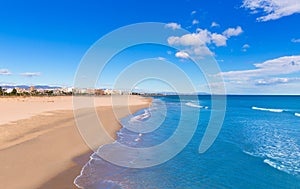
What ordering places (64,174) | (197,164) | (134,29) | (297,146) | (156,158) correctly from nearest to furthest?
(64,174), (197,164), (156,158), (134,29), (297,146)

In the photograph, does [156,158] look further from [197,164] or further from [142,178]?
[142,178]

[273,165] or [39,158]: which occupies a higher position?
[39,158]

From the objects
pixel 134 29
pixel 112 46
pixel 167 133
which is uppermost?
pixel 134 29

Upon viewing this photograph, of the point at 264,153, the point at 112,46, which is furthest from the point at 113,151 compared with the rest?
the point at 264,153

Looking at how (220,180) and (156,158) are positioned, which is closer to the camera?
(220,180)

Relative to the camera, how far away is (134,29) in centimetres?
1434

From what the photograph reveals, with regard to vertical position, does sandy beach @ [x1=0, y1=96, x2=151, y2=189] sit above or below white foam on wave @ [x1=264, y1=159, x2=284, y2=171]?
above

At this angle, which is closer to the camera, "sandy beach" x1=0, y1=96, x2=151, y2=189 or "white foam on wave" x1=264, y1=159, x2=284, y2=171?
"sandy beach" x1=0, y1=96, x2=151, y2=189

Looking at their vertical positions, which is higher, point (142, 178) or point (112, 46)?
point (112, 46)

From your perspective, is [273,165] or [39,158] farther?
[273,165]

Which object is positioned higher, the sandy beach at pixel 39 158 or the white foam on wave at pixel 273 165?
the sandy beach at pixel 39 158

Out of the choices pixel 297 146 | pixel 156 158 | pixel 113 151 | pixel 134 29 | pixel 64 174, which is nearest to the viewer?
pixel 64 174

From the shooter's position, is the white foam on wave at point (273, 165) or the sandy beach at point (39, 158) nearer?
the sandy beach at point (39, 158)

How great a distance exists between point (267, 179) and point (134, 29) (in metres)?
10.8
